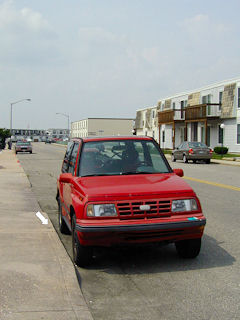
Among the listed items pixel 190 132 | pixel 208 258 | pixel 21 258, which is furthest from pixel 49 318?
pixel 190 132

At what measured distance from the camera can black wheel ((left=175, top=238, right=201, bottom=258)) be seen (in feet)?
19.7

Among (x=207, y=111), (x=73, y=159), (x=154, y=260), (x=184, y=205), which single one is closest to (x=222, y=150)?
(x=207, y=111)

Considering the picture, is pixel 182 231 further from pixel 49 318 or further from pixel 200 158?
pixel 200 158

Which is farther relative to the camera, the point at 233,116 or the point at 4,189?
the point at 233,116

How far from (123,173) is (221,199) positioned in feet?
20.7

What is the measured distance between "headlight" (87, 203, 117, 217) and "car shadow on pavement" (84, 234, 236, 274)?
530 mm

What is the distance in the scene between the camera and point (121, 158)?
6910 mm

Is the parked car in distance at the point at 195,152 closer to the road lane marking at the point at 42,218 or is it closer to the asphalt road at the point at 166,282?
the road lane marking at the point at 42,218

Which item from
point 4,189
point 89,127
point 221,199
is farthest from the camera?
point 89,127

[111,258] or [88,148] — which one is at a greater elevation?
[88,148]

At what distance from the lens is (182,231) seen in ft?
18.5

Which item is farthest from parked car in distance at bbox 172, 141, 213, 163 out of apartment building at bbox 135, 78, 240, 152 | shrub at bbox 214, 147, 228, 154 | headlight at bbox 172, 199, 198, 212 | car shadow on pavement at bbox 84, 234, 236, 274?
headlight at bbox 172, 199, 198, 212

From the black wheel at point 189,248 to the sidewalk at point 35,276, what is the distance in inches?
61.3

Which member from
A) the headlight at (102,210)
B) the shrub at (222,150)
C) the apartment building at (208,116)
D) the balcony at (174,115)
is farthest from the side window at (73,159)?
the balcony at (174,115)
